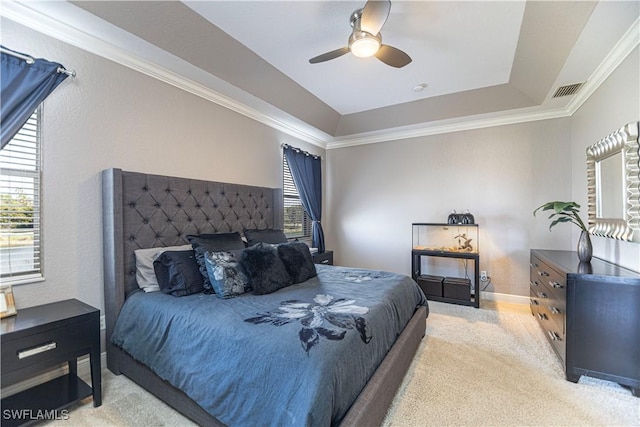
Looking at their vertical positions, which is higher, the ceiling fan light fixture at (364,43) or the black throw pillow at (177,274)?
the ceiling fan light fixture at (364,43)

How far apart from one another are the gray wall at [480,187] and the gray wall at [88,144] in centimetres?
301

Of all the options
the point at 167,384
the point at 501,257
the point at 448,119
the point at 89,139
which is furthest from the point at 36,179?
the point at 501,257

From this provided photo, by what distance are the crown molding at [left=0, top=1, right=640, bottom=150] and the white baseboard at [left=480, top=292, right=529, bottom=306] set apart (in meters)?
2.42

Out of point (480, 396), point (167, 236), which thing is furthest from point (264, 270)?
point (480, 396)

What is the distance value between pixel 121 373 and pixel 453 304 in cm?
377

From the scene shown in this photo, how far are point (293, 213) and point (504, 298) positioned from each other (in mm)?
3331

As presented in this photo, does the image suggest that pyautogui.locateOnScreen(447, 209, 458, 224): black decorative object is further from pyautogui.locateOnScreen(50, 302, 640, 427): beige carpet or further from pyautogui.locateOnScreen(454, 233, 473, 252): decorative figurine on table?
pyautogui.locateOnScreen(50, 302, 640, 427): beige carpet

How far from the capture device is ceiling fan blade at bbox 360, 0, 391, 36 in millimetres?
1724

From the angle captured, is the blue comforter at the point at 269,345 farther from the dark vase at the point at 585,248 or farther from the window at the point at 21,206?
the dark vase at the point at 585,248

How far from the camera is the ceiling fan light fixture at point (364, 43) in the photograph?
196cm

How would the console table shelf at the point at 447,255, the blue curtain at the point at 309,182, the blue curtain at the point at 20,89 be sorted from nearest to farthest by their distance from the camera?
the blue curtain at the point at 20,89 → the console table shelf at the point at 447,255 → the blue curtain at the point at 309,182

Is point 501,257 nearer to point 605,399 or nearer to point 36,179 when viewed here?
point 605,399

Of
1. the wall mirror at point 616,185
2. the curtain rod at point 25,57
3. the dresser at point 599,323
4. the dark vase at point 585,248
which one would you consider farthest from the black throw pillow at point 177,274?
the wall mirror at point 616,185

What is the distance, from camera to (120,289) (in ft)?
7.23
